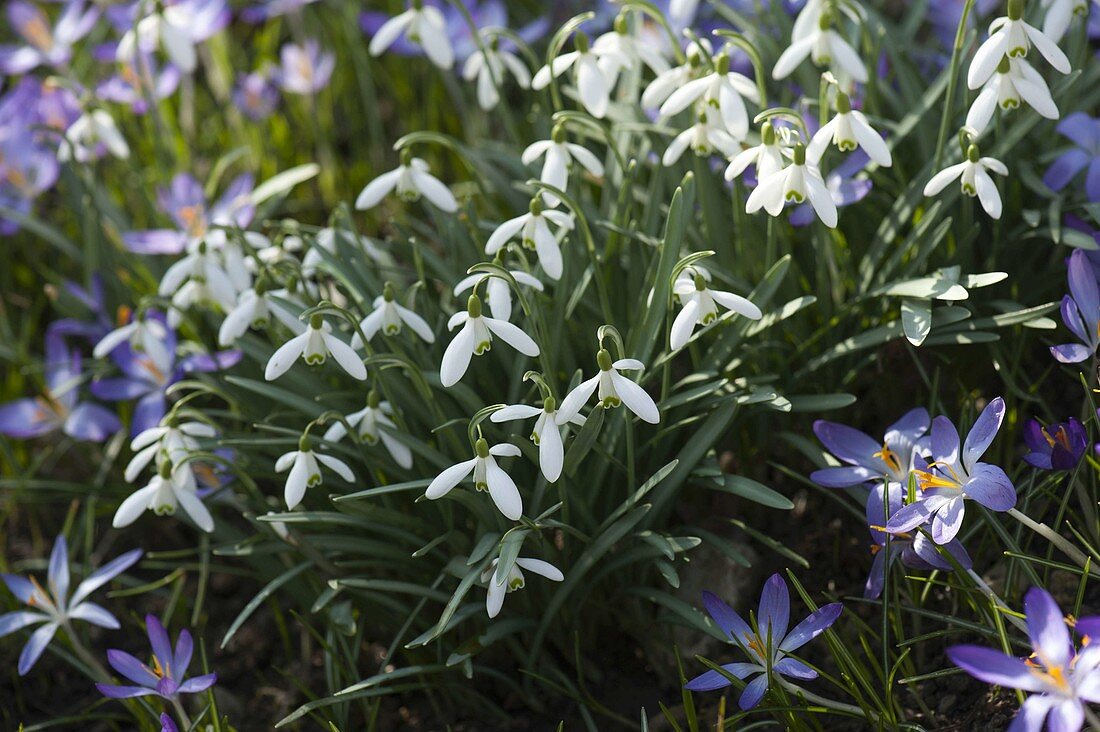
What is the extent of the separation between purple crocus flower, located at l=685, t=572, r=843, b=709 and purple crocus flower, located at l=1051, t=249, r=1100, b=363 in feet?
1.63

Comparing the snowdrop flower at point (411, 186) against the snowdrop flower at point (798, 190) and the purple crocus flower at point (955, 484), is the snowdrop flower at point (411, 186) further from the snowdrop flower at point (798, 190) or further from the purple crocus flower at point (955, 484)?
the purple crocus flower at point (955, 484)

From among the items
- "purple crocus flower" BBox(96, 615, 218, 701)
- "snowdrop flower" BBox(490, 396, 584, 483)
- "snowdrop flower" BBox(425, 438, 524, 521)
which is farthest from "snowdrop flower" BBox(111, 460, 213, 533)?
"snowdrop flower" BBox(490, 396, 584, 483)

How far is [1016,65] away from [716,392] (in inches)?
26.2

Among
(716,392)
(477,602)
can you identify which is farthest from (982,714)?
(477,602)

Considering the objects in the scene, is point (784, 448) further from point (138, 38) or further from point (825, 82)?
point (138, 38)

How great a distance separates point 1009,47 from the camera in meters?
1.61

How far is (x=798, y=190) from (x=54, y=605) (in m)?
1.48

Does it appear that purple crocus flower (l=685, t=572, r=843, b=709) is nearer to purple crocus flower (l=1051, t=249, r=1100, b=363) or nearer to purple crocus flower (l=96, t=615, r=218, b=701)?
purple crocus flower (l=1051, t=249, r=1100, b=363)

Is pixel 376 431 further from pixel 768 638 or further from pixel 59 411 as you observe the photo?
pixel 59 411

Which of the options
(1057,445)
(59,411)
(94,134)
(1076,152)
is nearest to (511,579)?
(1057,445)

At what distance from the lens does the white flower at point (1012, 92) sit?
5.32 feet

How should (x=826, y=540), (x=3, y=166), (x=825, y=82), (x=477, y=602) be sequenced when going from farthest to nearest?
(x=3, y=166), (x=826, y=540), (x=825, y=82), (x=477, y=602)

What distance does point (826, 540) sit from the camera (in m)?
2.07

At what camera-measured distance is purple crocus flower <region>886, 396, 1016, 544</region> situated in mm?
1495
